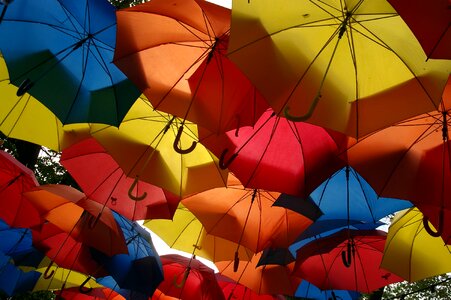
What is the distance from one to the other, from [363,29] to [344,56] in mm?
243

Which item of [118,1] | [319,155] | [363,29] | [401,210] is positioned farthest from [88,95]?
[118,1]

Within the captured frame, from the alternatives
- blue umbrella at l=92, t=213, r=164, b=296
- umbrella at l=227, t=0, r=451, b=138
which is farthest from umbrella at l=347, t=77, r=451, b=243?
blue umbrella at l=92, t=213, r=164, b=296

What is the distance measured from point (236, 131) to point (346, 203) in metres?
2.19

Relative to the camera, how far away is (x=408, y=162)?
4.05 m

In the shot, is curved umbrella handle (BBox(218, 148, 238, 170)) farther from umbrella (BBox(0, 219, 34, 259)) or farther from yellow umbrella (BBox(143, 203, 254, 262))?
umbrella (BBox(0, 219, 34, 259))

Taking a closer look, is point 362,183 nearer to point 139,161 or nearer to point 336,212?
point 336,212

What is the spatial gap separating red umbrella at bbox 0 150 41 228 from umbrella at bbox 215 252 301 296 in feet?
9.33

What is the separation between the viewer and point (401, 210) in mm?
5758

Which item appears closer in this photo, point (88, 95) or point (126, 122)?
point (88, 95)

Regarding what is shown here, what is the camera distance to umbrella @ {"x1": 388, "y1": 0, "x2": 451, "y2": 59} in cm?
249

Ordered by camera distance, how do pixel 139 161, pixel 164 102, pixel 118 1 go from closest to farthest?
pixel 164 102
pixel 139 161
pixel 118 1

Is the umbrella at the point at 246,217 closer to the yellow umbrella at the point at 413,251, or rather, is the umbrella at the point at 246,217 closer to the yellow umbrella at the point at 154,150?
the yellow umbrella at the point at 154,150

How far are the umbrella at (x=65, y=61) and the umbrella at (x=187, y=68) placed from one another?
415mm

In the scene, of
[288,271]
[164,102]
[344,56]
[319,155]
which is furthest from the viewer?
[288,271]
